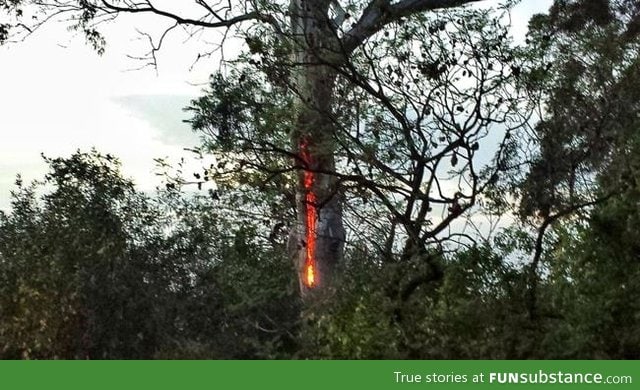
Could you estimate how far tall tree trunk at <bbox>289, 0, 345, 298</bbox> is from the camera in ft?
44.5

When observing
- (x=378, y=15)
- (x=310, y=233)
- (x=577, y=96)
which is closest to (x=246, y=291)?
(x=310, y=233)

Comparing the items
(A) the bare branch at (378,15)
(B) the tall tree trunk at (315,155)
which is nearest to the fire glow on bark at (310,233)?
(B) the tall tree trunk at (315,155)

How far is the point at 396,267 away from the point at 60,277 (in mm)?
4722

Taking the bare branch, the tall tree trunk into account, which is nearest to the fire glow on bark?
the tall tree trunk

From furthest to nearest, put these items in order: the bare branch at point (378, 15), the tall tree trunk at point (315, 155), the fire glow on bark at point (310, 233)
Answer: the fire glow on bark at point (310, 233) → the bare branch at point (378, 15) → the tall tree trunk at point (315, 155)

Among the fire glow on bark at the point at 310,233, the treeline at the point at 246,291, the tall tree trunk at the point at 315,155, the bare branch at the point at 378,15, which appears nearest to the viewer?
the treeline at the point at 246,291

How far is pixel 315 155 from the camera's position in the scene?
14.1 meters

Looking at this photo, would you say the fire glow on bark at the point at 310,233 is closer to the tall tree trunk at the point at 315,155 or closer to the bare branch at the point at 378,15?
the tall tree trunk at the point at 315,155

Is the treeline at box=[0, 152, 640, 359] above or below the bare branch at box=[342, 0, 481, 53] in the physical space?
below

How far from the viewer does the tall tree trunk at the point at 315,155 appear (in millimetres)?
13570

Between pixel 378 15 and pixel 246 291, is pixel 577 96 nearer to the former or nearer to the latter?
pixel 378 15

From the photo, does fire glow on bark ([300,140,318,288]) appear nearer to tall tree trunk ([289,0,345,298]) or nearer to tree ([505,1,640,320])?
tall tree trunk ([289,0,345,298])

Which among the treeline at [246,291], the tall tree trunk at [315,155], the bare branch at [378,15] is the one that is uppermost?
the bare branch at [378,15]
